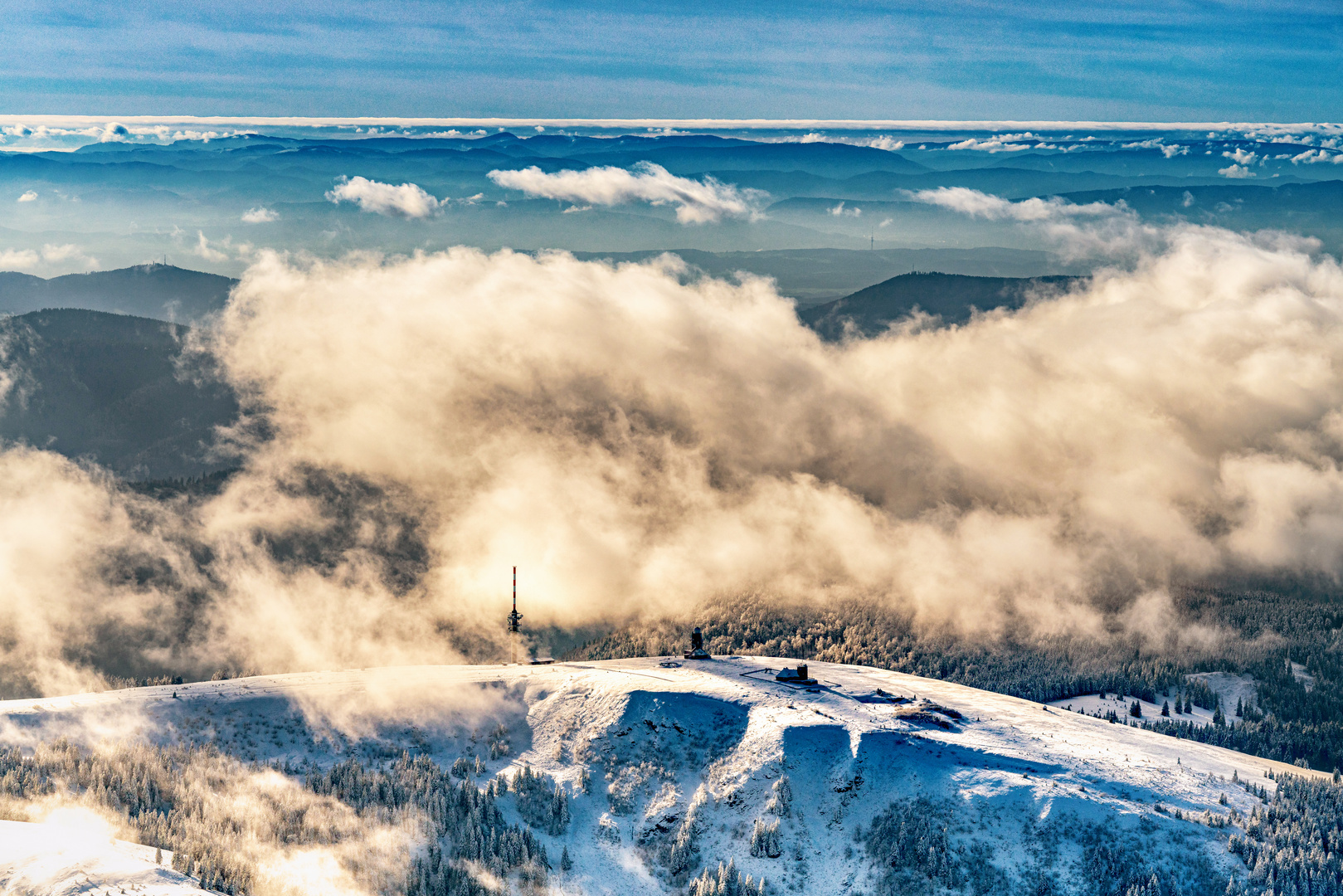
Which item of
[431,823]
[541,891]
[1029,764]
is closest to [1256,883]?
[1029,764]

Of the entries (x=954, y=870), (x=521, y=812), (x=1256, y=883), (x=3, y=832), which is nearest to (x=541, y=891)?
(x=521, y=812)

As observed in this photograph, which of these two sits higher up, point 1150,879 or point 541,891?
point 1150,879

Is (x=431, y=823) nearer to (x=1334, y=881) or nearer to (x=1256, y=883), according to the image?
(x=1256, y=883)

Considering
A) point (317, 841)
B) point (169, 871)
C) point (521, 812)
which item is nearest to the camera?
point (169, 871)

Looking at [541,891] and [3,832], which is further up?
[3,832]

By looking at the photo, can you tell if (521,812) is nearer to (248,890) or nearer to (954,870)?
(248,890)

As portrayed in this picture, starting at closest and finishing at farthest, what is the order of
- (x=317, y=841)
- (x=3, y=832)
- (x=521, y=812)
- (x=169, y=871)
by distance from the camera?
(x=169, y=871) → (x=3, y=832) → (x=317, y=841) → (x=521, y=812)

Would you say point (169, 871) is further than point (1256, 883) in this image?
No

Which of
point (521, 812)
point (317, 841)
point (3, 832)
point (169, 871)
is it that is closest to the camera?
point (169, 871)

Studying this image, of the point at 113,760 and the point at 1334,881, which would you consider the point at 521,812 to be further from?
the point at 1334,881

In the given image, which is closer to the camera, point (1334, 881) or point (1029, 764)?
point (1334, 881)
